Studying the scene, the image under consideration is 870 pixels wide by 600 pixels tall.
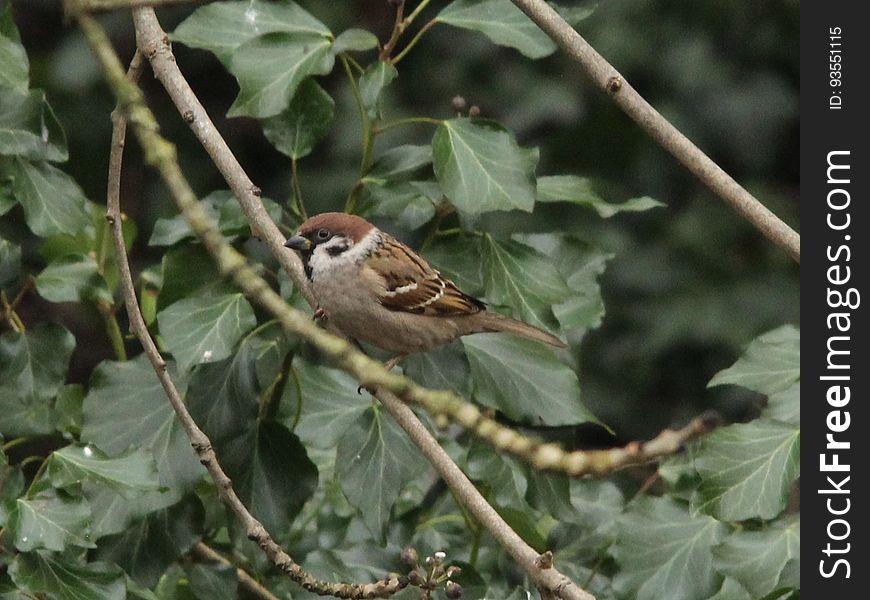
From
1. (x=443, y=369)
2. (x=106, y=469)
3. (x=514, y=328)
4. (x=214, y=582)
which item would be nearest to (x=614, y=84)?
(x=443, y=369)

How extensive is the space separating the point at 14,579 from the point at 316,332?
0.97 metres

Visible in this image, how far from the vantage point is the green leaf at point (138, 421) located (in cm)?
259

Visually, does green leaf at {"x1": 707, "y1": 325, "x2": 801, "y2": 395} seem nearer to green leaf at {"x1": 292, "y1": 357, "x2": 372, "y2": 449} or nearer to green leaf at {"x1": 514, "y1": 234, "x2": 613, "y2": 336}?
green leaf at {"x1": 514, "y1": 234, "x2": 613, "y2": 336}

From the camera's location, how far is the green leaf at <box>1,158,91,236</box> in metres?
2.68

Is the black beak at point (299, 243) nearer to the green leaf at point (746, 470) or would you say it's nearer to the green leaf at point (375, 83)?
the green leaf at point (375, 83)

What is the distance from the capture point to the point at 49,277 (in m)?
2.77

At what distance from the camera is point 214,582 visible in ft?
8.68

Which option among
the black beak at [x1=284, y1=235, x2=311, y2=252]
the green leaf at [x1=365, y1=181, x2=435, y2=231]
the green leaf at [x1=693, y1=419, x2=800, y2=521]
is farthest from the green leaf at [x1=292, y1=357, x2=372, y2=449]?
the green leaf at [x1=693, y1=419, x2=800, y2=521]

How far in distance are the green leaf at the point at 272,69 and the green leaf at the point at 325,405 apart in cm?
52

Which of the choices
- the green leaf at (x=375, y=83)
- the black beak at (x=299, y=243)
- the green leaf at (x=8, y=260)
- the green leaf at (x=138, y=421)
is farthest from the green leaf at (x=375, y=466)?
the green leaf at (x=8, y=260)

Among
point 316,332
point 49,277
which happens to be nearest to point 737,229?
point 49,277

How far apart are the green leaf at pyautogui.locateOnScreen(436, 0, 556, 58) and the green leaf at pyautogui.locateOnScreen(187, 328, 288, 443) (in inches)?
32.5

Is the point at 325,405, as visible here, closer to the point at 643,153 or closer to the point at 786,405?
the point at 786,405

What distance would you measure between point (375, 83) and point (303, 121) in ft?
0.97
